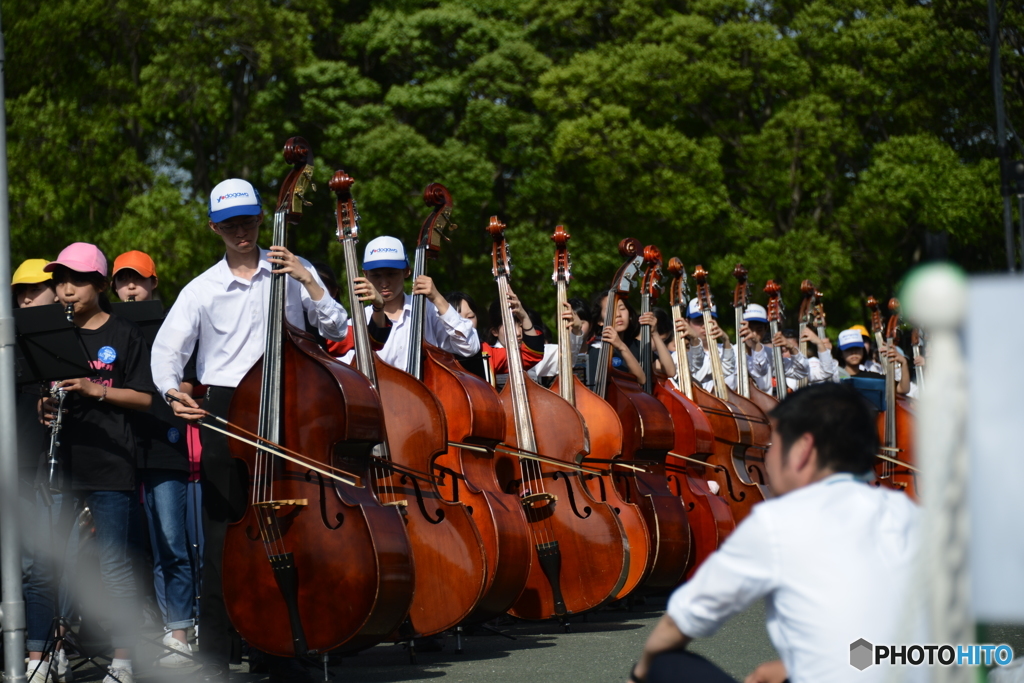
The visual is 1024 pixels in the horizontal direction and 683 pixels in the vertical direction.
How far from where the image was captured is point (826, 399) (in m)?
Answer: 2.67

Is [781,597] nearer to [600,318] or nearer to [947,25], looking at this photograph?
[600,318]

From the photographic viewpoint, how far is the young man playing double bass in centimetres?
496

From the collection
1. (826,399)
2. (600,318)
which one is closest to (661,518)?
(600,318)

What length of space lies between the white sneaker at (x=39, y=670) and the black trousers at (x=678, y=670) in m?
3.20

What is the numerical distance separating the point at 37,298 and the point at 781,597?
4.70 meters

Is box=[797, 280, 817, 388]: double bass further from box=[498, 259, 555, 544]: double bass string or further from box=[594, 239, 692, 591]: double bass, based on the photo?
box=[498, 259, 555, 544]: double bass string

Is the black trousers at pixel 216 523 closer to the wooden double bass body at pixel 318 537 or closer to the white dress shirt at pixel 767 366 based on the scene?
the wooden double bass body at pixel 318 537

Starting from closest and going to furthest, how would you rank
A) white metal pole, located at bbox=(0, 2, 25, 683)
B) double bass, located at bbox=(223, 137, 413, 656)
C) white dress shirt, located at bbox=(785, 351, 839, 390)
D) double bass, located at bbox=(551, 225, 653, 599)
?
white metal pole, located at bbox=(0, 2, 25, 683) → double bass, located at bbox=(223, 137, 413, 656) → double bass, located at bbox=(551, 225, 653, 599) → white dress shirt, located at bbox=(785, 351, 839, 390)

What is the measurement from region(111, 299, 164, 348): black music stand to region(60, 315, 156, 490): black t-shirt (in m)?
0.52

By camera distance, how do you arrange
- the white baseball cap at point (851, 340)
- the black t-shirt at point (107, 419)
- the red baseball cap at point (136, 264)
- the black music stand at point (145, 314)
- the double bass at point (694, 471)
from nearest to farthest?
the black t-shirt at point (107, 419) → the black music stand at point (145, 314) → the red baseball cap at point (136, 264) → the double bass at point (694, 471) → the white baseball cap at point (851, 340)

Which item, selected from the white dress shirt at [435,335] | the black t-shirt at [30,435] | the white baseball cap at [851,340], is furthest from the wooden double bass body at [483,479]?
the white baseball cap at [851,340]

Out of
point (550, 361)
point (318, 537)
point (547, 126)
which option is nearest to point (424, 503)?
point (318, 537)

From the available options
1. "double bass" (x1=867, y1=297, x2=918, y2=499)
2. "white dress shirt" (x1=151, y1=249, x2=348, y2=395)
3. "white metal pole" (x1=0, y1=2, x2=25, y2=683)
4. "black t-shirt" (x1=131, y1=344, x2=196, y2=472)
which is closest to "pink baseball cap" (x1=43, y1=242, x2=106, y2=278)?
"white dress shirt" (x1=151, y1=249, x2=348, y2=395)

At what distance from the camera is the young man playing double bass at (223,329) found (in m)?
4.96
